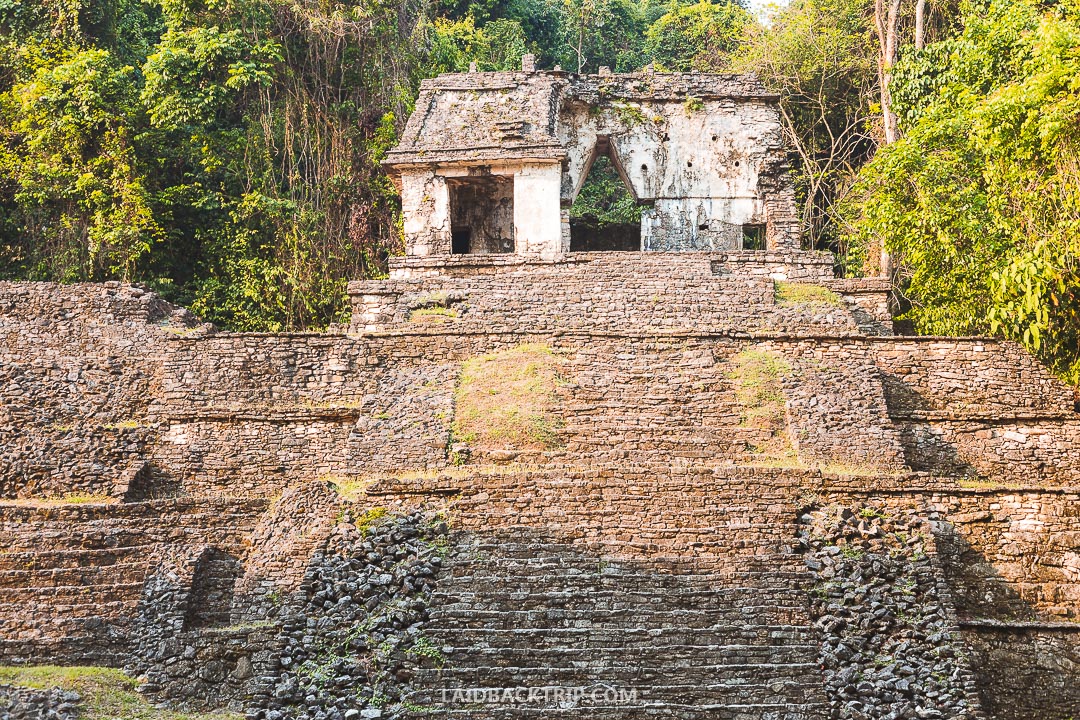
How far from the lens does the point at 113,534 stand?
12633 mm

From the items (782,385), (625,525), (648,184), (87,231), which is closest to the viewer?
(625,525)

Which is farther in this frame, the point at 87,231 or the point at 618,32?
the point at 618,32

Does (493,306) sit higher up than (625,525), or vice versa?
(493,306)

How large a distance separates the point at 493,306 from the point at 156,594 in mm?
6367

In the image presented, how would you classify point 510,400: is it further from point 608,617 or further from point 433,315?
point 608,617

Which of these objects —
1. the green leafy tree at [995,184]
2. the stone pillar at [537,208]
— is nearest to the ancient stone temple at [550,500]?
the green leafy tree at [995,184]

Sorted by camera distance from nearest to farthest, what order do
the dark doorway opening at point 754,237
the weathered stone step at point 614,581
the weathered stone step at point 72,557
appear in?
the weathered stone step at point 614,581
the weathered stone step at point 72,557
the dark doorway opening at point 754,237

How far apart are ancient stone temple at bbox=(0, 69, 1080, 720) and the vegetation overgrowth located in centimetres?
251

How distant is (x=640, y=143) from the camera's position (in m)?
22.8

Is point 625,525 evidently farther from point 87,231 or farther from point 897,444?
point 87,231

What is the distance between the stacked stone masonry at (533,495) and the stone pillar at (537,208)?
2.15m

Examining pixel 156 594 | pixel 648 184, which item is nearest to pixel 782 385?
pixel 156 594

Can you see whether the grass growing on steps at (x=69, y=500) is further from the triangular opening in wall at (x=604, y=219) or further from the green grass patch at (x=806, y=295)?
the triangular opening in wall at (x=604, y=219)

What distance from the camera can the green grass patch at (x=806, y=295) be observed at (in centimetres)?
1669
